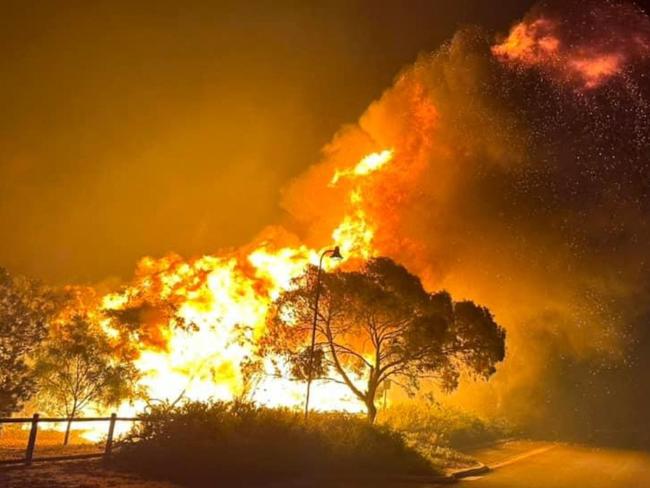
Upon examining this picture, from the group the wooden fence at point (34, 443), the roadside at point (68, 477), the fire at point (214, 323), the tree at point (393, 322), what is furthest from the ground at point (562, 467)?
the wooden fence at point (34, 443)

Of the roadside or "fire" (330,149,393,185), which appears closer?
the roadside

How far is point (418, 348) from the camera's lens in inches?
939

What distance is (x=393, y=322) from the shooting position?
2448 centimetres

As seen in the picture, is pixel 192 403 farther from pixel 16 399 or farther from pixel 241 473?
pixel 16 399

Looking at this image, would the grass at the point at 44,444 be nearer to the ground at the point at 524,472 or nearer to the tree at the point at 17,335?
the tree at the point at 17,335

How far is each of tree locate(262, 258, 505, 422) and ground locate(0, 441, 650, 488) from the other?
4.72m

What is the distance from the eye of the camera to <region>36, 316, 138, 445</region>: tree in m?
24.9

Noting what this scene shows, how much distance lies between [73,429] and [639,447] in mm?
34950

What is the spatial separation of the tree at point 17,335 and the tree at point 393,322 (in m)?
9.92

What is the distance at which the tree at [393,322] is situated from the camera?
23938mm

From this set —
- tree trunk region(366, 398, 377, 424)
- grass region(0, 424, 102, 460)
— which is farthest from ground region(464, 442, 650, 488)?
grass region(0, 424, 102, 460)

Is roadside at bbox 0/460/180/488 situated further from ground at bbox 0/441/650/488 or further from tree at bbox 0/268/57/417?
tree at bbox 0/268/57/417

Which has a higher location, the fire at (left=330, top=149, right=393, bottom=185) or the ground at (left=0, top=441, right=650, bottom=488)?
the fire at (left=330, top=149, right=393, bottom=185)

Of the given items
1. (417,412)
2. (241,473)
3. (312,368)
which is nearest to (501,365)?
(417,412)
